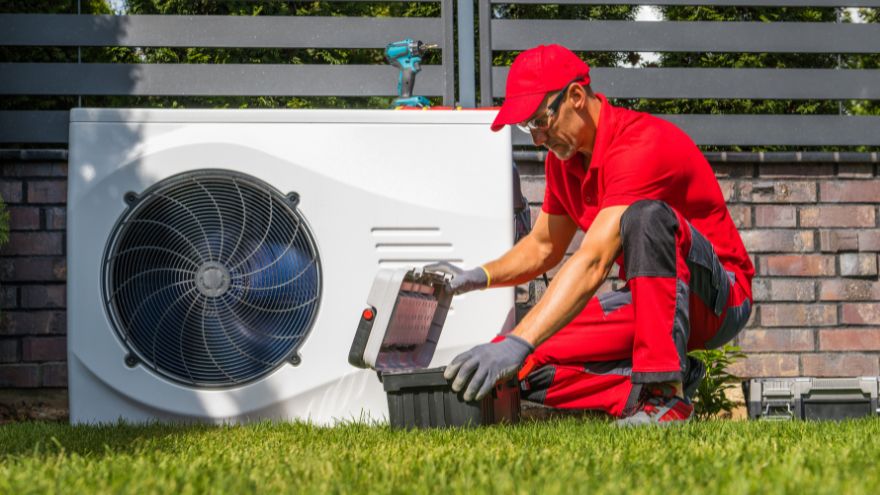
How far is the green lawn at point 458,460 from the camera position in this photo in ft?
5.22

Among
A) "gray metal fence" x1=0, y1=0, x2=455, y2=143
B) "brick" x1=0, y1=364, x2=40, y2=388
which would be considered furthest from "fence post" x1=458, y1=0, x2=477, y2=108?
"brick" x1=0, y1=364, x2=40, y2=388

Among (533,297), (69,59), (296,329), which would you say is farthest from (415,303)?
(69,59)

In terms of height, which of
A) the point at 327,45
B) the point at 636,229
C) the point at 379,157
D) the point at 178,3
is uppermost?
the point at 178,3

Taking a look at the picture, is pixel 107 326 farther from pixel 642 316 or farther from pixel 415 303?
pixel 642 316

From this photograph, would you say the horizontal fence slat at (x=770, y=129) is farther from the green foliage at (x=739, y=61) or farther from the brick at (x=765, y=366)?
the green foliage at (x=739, y=61)

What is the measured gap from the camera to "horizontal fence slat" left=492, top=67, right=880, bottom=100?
4.00 m

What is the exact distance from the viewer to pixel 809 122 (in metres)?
4.04

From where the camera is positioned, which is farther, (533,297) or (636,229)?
(533,297)

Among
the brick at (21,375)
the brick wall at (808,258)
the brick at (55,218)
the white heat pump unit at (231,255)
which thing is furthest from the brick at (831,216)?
the brick at (21,375)

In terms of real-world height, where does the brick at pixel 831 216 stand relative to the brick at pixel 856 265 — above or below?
above

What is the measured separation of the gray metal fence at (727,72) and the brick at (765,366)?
2.69 feet

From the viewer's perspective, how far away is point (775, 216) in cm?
392

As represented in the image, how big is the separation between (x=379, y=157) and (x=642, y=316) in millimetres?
827

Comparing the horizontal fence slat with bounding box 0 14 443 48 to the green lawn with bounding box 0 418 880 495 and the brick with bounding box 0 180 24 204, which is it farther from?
the green lawn with bounding box 0 418 880 495
